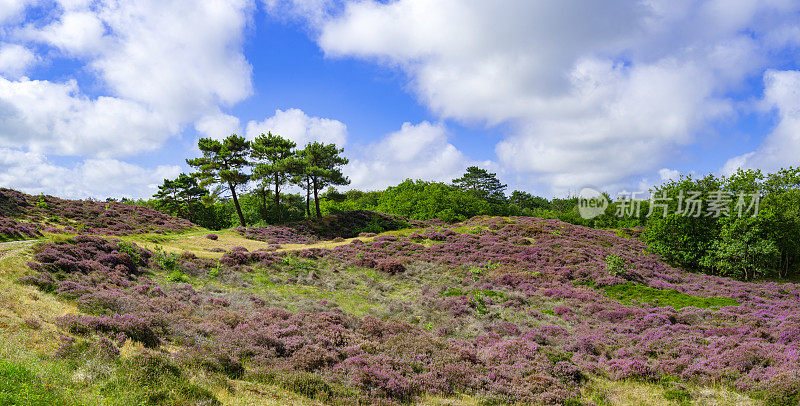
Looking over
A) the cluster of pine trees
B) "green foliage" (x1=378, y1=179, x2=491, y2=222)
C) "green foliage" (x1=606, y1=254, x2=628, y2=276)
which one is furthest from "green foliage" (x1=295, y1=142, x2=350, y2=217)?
"green foliage" (x1=606, y1=254, x2=628, y2=276)

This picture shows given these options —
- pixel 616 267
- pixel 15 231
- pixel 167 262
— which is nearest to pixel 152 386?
pixel 167 262

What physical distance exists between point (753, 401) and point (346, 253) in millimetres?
23442

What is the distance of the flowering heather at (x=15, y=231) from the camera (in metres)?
19.4

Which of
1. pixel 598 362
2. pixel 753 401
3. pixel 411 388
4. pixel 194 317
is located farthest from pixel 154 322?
pixel 753 401

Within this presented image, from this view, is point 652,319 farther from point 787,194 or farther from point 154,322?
point 787,194

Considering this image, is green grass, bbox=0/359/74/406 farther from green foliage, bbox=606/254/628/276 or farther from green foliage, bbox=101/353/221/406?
green foliage, bbox=606/254/628/276

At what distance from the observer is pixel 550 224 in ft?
132

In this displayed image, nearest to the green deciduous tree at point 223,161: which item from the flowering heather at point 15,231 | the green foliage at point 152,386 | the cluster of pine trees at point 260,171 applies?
the cluster of pine trees at point 260,171

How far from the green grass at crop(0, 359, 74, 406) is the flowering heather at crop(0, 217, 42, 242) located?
19.0 metres

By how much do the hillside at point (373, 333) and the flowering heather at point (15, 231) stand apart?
4.61 m

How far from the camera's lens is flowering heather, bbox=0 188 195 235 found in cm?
2870

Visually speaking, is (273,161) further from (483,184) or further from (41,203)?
(483,184)

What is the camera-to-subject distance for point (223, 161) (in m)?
42.0

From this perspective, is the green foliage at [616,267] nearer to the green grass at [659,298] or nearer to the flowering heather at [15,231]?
the green grass at [659,298]
